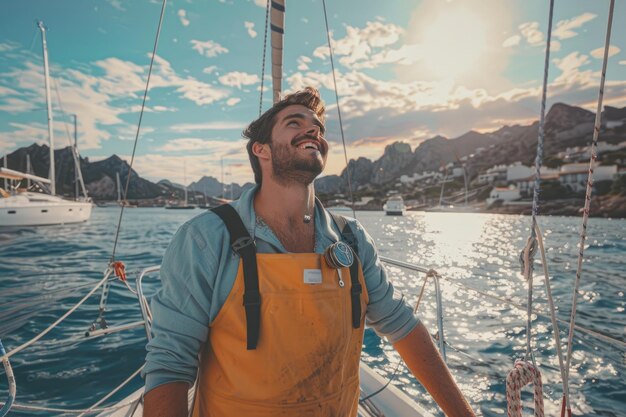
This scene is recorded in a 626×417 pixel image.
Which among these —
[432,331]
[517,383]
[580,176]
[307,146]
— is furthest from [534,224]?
[580,176]

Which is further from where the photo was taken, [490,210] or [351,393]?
[490,210]

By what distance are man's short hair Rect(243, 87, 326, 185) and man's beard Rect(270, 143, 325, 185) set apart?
0.16 meters

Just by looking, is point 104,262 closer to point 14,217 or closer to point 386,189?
point 14,217

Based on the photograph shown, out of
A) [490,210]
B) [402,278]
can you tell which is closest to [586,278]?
[402,278]

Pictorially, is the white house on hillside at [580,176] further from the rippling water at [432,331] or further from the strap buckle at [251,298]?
the strap buckle at [251,298]

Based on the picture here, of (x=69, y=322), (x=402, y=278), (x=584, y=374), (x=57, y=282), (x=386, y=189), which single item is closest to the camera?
(x=584, y=374)

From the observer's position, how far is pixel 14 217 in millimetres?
24359

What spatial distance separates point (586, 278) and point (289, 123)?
15.0 metres

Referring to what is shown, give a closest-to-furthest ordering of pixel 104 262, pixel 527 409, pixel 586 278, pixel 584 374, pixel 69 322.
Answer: pixel 527 409 < pixel 584 374 < pixel 69 322 < pixel 586 278 < pixel 104 262

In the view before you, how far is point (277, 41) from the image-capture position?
12.3ft

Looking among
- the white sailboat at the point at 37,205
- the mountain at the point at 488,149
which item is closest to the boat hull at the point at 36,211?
the white sailboat at the point at 37,205

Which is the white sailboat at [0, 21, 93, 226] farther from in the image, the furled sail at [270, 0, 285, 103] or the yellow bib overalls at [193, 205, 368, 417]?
the yellow bib overalls at [193, 205, 368, 417]

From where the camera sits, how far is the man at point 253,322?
1.33 metres

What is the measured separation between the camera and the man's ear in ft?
6.20
